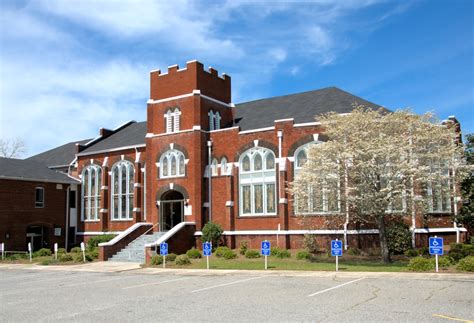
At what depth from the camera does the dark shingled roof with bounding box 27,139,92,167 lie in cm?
4569

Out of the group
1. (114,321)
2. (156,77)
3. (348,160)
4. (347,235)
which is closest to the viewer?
(114,321)

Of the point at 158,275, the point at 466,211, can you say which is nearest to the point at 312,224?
the point at 466,211

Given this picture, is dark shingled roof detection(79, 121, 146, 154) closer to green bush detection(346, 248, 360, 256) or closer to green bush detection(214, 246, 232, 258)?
green bush detection(214, 246, 232, 258)

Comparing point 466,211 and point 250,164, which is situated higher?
point 250,164

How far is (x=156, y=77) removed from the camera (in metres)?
35.6

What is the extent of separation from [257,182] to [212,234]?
4.38 meters

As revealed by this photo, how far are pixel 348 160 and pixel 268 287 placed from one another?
953cm

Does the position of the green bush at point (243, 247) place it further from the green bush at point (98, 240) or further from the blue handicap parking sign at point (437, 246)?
the blue handicap parking sign at point (437, 246)

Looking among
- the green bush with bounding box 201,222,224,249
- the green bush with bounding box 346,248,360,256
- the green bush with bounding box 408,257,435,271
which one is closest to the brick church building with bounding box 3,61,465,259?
the green bush with bounding box 201,222,224,249

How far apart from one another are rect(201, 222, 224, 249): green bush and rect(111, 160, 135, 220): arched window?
8797mm

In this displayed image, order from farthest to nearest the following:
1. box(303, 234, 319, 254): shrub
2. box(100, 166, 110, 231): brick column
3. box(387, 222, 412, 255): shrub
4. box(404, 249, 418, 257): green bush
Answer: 1. box(100, 166, 110, 231): brick column
2. box(303, 234, 319, 254): shrub
3. box(387, 222, 412, 255): shrub
4. box(404, 249, 418, 257): green bush

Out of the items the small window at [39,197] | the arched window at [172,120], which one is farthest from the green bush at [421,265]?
the small window at [39,197]

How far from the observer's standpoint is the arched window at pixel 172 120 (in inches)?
1351

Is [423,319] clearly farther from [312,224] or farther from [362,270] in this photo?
[312,224]
